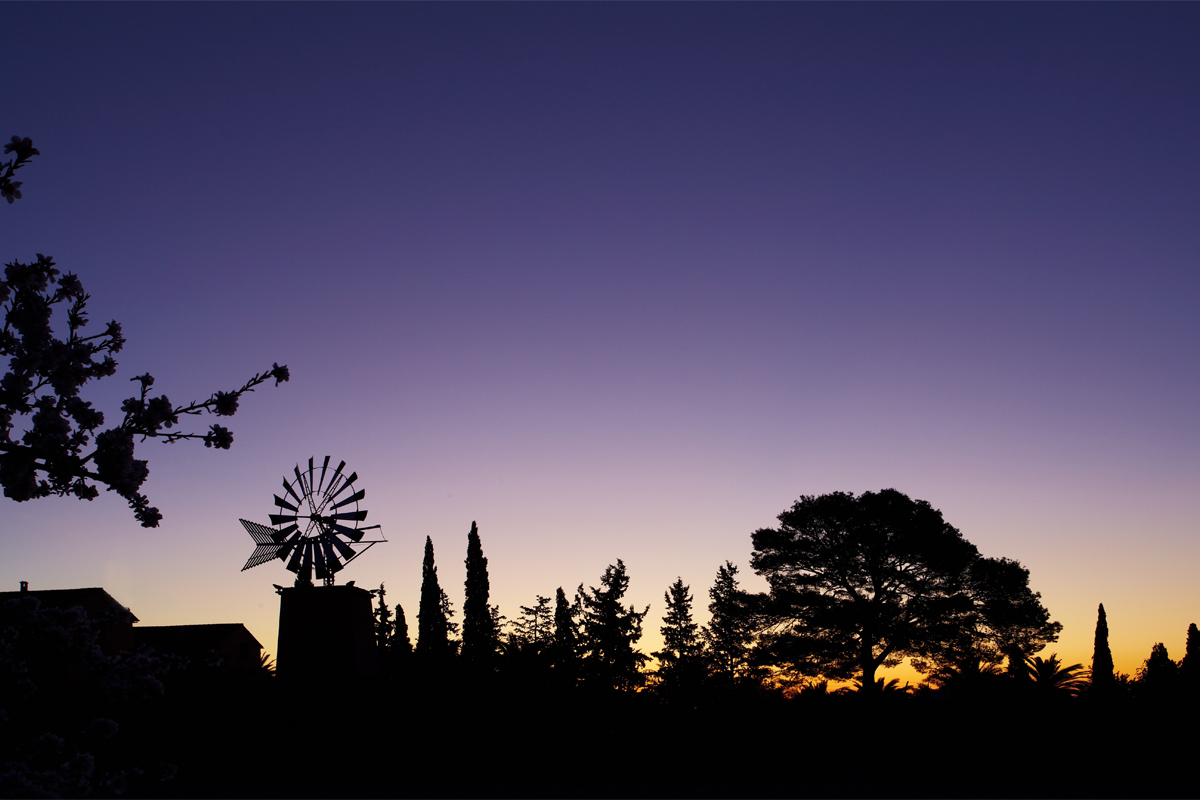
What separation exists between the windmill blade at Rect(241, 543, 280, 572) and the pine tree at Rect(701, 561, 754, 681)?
1721 cm

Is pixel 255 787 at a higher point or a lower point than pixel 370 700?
lower

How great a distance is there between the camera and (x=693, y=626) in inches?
2771

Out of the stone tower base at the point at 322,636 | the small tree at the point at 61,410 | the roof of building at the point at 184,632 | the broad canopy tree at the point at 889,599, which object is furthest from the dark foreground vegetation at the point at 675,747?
the roof of building at the point at 184,632

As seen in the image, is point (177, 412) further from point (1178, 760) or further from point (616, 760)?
point (1178, 760)

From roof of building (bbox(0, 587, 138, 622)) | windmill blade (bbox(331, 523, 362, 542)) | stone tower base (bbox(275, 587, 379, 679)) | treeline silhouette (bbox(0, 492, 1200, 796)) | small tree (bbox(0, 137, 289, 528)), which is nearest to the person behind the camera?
small tree (bbox(0, 137, 289, 528))

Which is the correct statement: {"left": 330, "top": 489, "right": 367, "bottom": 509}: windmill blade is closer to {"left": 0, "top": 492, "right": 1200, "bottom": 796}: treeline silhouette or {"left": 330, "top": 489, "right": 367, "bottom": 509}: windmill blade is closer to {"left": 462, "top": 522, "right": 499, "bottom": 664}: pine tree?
{"left": 0, "top": 492, "right": 1200, "bottom": 796}: treeline silhouette

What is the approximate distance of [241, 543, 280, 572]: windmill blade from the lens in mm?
25406

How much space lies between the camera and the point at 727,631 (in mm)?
57406

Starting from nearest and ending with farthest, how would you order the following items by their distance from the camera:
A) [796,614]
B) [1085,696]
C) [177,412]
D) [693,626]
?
1. [177,412]
2. [1085,696]
3. [796,614]
4. [693,626]

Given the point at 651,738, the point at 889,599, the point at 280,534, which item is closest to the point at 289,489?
the point at 280,534

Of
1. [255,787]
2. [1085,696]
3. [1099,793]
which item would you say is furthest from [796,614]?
[255,787]

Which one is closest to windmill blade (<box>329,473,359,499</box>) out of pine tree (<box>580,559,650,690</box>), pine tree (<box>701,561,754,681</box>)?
pine tree (<box>701,561,754,681</box>)

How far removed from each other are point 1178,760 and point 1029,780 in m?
3.40

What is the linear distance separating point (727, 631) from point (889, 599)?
20211 millimetres
